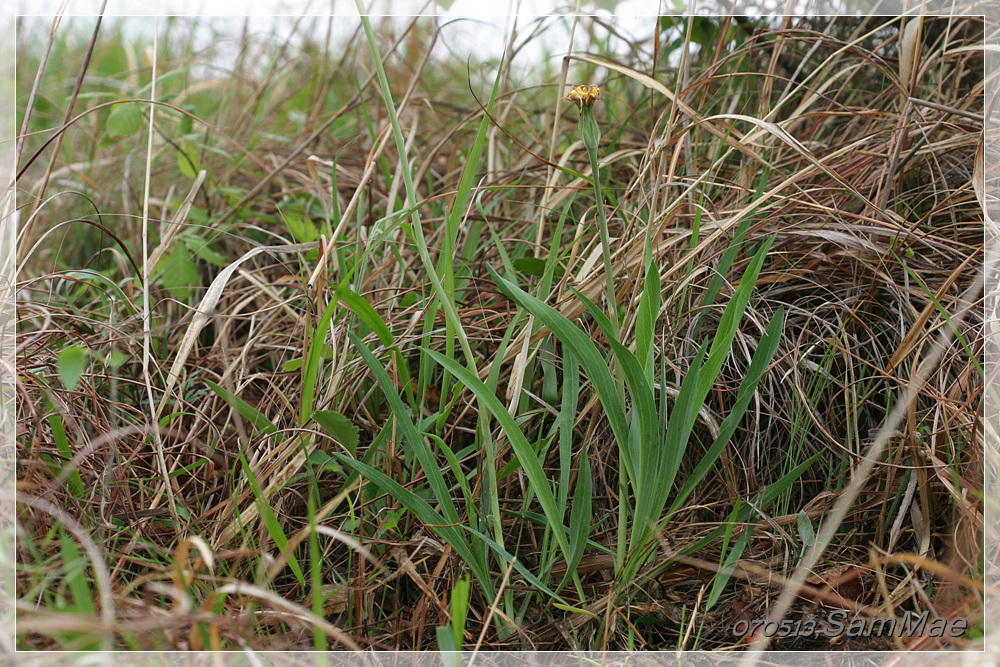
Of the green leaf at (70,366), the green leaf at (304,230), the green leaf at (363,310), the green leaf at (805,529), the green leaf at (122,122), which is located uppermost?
the green leaf at (122,122)

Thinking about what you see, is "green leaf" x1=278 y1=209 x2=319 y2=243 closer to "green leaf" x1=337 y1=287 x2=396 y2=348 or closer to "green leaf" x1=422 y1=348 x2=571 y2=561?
"green leaf" x1=337 y1=287 x2=396 y2=348

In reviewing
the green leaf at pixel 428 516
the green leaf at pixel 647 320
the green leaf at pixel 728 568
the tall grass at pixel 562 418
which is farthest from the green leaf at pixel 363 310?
the green leaf at pixel 728 568

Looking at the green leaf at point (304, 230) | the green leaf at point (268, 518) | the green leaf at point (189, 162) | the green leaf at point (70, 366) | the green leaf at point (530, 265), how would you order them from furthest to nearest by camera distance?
the green leaf at point (189, 162), the green leaf at point (304, 230), the green leaf at point (530, 265), the green leaf at point (268, 518), the green leaf at point (70, 366)

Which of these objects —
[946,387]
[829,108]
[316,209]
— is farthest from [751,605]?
[316,209]

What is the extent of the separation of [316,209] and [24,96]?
1314mm

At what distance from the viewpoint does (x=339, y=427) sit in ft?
2.56

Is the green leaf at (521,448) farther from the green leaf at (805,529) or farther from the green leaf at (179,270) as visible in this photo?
the green leaf at (179,270)

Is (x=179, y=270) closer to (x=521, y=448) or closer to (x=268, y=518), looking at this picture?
(x=268, y=518)

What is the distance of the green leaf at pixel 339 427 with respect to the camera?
76 centimetres

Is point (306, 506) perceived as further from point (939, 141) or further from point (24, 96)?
point (24, 96)

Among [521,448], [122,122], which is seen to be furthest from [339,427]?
[122,122]

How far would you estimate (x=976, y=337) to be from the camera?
0.86m

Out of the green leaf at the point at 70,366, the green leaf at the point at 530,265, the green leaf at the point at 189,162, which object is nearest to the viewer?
the green leaf at the point at 70,366

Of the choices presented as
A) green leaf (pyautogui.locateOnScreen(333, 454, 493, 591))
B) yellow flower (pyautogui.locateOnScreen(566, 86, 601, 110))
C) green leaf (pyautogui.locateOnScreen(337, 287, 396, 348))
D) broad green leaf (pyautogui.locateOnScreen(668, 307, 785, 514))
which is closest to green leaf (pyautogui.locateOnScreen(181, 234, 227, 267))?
green leaf (pyautogui.locateOnScreen(337, 287, 396, 348))
